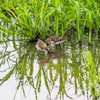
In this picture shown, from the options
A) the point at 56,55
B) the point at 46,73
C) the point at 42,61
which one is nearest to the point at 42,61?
the point at 42,61

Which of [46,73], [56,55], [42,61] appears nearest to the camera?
[46,73]

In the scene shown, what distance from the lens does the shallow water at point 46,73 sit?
2.21 metres

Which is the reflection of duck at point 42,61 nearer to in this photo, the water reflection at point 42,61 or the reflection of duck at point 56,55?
the water reflection at point 42,61

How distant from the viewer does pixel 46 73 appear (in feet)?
9.00

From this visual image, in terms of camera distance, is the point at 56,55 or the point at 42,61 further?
the point at 56,55

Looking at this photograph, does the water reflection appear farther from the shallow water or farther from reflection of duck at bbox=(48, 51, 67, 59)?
reflection of duck at bbox=(48, 51, 67, 59)

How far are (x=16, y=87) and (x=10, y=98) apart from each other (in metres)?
0.24

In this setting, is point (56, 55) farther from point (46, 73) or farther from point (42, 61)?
point (46, 73)

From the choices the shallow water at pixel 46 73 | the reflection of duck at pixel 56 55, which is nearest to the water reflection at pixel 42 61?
the shallow water at pixel 46 73

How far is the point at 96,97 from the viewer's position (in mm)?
2070

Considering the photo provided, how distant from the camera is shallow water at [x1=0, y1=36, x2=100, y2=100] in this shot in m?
2.21

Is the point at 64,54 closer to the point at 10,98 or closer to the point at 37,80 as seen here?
the point at 37,80

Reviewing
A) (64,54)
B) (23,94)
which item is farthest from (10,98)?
(64,54)

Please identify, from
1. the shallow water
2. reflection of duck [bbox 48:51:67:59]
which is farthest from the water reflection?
reflection of duck [bbox 48:51:67:59]
